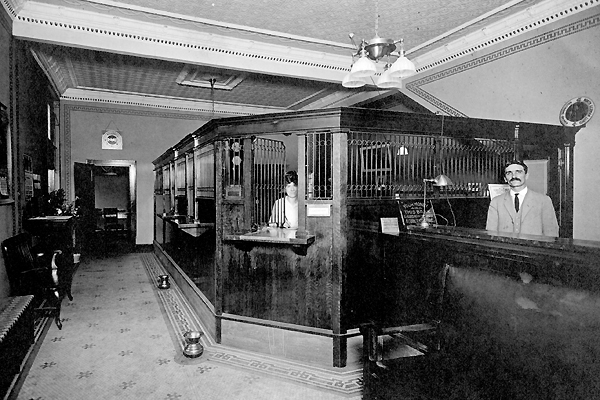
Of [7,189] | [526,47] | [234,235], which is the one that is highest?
[526,47]

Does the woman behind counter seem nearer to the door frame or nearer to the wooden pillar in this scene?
the wooden pillar

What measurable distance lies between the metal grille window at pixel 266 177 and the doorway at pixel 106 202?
6.67m

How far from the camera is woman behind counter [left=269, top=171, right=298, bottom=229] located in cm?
533

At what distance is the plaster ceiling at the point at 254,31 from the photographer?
208 inches

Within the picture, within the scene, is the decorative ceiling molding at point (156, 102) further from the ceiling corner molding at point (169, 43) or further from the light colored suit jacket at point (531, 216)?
the light colored suit jacket at point (531, 216)

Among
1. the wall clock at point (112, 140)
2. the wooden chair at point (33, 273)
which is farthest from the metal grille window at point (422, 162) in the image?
the wall clock at point (112, 140)

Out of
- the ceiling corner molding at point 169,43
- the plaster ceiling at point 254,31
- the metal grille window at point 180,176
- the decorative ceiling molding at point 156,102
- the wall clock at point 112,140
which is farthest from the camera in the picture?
the wall clock at point 112,140

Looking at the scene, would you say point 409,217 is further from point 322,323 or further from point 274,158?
point 274,158

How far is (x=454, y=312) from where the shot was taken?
8.73 ft

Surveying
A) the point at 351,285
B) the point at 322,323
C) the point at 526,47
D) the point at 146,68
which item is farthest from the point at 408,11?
the point at 146,68

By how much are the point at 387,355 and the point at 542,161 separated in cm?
346

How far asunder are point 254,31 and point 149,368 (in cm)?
484

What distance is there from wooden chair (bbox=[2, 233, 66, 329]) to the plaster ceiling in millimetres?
2887

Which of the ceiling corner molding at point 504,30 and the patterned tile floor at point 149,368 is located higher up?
the ceiling corner molding at point 504,30
